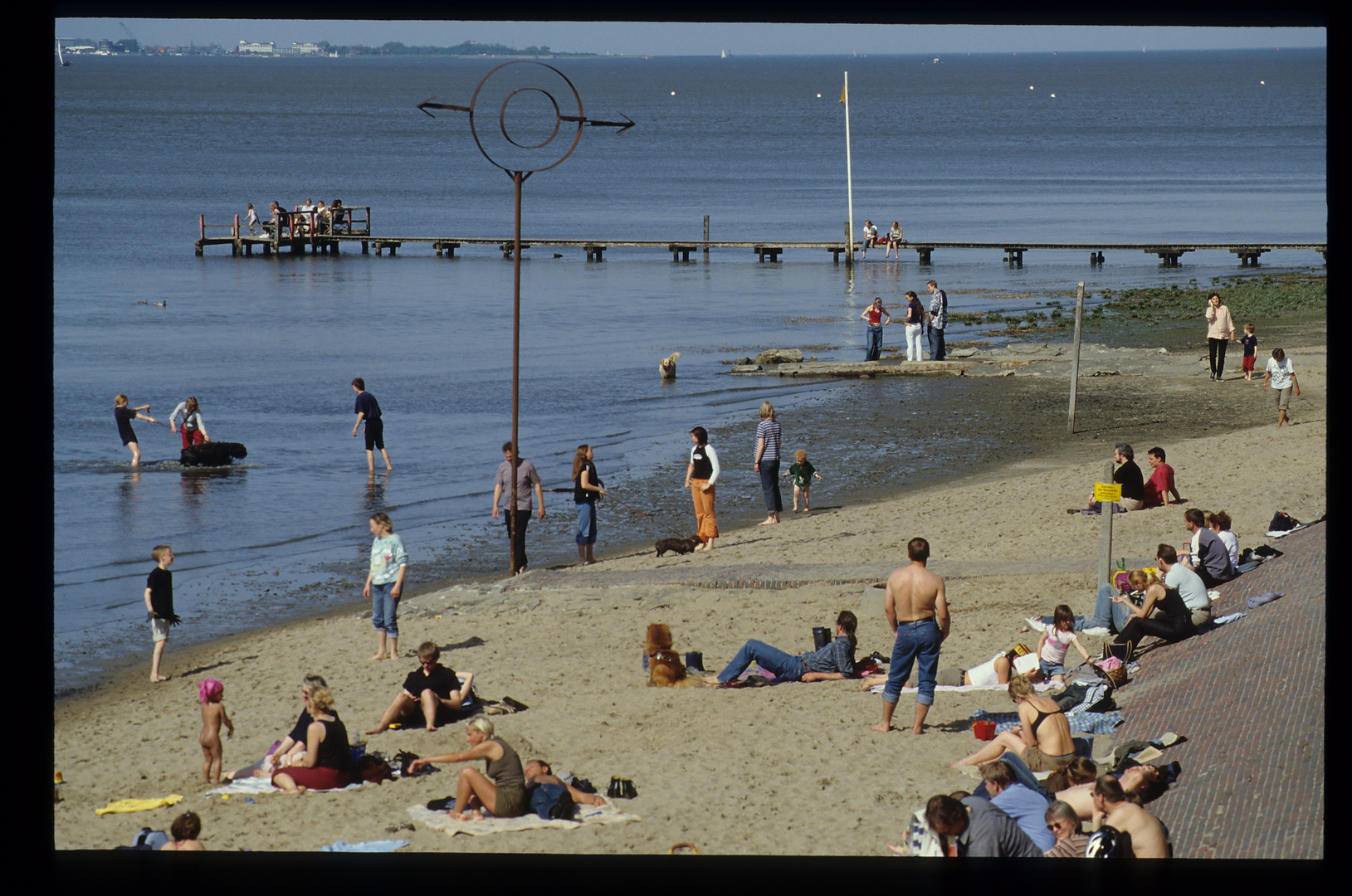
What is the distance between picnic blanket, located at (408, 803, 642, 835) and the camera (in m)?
9.66

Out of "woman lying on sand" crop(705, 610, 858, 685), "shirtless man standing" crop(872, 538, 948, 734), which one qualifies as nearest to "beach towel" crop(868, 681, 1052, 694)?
"woman lying on sand" crop(705, 610, 858, 685)

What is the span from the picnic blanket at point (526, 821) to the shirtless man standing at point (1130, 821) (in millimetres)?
3176

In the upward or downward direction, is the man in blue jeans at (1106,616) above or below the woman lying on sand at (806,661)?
above

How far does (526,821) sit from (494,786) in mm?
353

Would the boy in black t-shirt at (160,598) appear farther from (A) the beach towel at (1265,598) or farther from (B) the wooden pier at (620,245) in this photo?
(B) the wooden pier at (620,245)

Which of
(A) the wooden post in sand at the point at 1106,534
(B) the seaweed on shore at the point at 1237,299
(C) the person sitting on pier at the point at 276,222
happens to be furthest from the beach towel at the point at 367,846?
(C) the person sitting on pier at the point at 276,222

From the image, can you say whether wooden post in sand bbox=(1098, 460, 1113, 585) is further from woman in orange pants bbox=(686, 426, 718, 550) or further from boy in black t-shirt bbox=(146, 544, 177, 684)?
boy in black t-shirt bbox=(146, 544, 177, 684)

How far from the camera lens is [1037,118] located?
17062 centimetres

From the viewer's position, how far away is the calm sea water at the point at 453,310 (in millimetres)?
20094

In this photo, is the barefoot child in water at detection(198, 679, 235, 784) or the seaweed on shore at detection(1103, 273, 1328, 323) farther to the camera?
the seaweed on shore at detection(1103, 273, 1328, 323)

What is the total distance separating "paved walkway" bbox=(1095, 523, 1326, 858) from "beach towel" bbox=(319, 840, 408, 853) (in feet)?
16.4
